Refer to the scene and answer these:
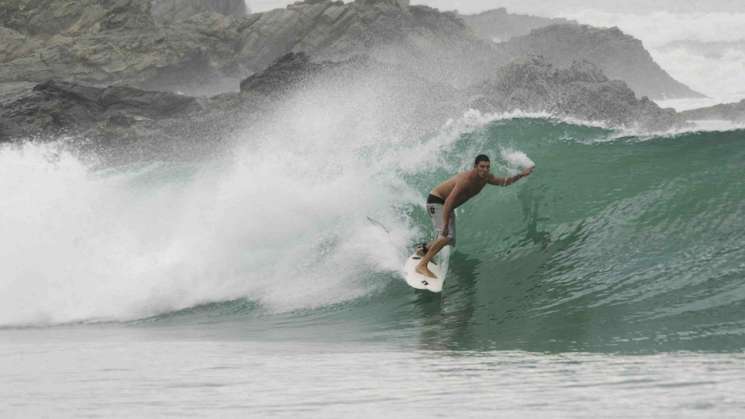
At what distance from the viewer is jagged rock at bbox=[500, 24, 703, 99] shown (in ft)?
327

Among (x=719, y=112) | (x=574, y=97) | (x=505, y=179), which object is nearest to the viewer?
(x=505, y=179)

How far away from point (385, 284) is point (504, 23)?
159 meters

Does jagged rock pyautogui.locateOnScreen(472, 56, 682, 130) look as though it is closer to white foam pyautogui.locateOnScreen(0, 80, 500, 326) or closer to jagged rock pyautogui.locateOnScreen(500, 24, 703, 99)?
white foam pyautogui.locateOnScreen(0, 80, 500, 326)

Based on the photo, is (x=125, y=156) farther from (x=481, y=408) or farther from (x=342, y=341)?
(x=481, y=408)

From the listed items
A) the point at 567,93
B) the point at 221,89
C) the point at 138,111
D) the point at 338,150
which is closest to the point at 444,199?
the point at 338,150

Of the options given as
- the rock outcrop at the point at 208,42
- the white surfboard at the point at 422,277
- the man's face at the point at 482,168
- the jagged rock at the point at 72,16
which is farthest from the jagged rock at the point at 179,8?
the man's face at the point at 482,168

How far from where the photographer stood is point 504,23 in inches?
6363

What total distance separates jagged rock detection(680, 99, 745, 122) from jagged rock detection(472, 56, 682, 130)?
1125 cm

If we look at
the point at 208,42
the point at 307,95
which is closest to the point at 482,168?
the point at 307,95

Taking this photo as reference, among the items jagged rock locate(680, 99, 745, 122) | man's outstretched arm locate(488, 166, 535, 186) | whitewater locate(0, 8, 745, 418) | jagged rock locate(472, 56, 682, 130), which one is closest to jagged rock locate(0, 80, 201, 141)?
jagged rock locate(472, 56, 682, 130)

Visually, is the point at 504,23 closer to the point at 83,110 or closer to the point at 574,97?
the point at 83,110

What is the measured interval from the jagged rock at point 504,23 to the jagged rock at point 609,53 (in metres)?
52.1

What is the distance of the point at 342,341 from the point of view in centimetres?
711

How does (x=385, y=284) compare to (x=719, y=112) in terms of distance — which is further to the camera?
(x=719, y=112)
